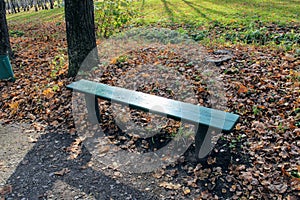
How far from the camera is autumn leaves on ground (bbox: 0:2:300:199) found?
278 cm

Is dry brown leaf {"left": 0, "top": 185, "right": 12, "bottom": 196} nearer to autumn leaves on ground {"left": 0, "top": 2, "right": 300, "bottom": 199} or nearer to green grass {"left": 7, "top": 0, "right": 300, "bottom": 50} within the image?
autumn leaves on ground {"left": 0, "top": 2, "right": 300, "bottom": 199}

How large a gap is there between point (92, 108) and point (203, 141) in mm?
1806

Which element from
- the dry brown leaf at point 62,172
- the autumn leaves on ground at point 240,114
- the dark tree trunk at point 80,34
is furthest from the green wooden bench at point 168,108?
the dark tree trunk at point 80,34

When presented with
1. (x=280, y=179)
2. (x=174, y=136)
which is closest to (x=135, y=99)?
(x=174, y=136)

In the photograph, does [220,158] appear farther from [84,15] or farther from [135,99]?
[84,15]

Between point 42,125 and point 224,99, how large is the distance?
9.74 ft

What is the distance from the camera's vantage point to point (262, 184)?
2723 mm

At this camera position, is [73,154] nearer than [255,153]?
No

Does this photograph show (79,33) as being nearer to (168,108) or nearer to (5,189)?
(168,108)

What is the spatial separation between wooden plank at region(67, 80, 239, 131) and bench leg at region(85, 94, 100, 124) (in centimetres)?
14

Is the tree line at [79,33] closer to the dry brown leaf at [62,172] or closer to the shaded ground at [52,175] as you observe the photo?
the shaded ground at [52,175]

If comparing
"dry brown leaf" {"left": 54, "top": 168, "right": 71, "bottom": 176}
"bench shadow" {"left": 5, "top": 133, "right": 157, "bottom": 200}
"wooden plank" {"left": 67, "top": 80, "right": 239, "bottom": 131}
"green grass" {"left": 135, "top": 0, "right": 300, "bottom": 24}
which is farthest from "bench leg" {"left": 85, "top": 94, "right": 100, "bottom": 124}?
"green grass" {"left": 135, "top": 0, "right": 300, "bottom": 24}

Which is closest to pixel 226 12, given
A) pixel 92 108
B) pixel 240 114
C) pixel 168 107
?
pixel 240 114

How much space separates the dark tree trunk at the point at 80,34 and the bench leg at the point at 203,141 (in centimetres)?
304
